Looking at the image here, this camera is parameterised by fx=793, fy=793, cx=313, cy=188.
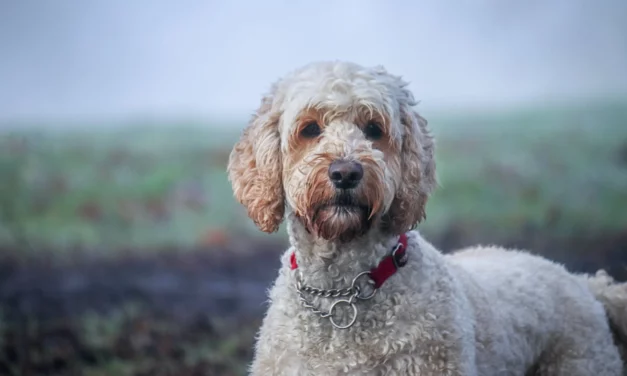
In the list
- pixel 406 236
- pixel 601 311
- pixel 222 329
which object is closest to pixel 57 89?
pixel 222 329

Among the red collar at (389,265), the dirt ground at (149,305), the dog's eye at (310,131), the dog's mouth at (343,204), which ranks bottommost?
the dirt ground at (149,305)

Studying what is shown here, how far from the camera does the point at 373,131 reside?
2906mm

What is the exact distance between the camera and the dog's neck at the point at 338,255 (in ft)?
9.60

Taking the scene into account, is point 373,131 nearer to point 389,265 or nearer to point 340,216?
point 340,216

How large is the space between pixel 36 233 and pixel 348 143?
3.31 m

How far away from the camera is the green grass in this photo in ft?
17.9

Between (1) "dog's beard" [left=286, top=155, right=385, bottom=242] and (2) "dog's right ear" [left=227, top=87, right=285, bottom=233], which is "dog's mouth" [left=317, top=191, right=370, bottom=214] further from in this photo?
(2) "dog's right ear" [left=227, top=87, right=285, bottom=233]

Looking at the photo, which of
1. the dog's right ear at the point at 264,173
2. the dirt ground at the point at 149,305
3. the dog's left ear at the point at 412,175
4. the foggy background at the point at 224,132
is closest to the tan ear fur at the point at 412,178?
the dog's left ear at the point at 412,175

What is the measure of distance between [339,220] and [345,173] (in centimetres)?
18

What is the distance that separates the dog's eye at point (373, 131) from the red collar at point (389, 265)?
42 cm

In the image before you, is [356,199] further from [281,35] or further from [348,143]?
[281,35]

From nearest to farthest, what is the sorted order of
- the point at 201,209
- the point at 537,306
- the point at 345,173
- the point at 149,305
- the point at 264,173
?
1. the point at 345,173
2. the point at 264,173
3. the point at 537,306
4. the point at 149,305
5. the point at 201,209

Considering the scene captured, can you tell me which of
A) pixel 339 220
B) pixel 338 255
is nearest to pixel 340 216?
pixel 339 220

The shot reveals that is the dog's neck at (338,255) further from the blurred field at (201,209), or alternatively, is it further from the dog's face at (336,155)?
the blurred field at (201,209)
